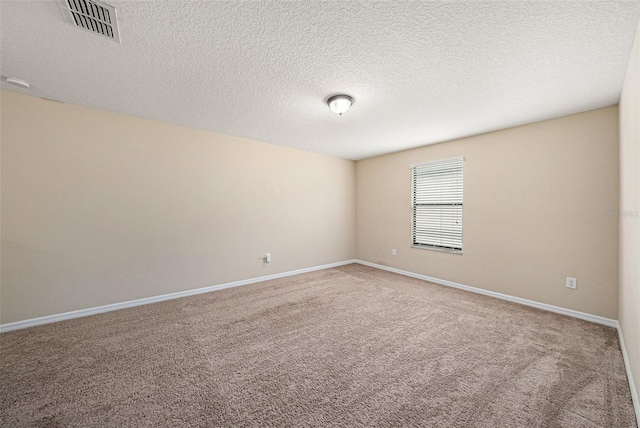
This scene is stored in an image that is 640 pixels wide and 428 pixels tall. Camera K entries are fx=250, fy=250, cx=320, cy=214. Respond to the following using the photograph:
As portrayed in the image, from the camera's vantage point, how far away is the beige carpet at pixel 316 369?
1460 millimetres

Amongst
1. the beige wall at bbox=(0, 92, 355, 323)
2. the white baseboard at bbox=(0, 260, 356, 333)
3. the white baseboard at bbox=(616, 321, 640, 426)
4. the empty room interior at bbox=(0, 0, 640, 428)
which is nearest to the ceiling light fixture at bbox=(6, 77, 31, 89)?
the empty room interior at bbox=(0, 0, 640, 428)

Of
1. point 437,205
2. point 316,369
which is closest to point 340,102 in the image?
point 316,369

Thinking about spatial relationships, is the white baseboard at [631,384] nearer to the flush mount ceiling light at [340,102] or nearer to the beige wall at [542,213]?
the beige wall at [542,213]

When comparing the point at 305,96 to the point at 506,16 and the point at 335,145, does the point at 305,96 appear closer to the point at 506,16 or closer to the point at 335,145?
the point at 506,16

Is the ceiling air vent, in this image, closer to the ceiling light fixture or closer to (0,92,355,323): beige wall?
the ceiling light fixture

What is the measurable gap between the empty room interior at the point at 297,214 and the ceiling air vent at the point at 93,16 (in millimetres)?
16

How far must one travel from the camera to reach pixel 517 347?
7.14ft

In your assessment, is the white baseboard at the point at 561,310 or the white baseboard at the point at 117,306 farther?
the white baseboard at the point at 117,306

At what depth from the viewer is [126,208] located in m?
3.07

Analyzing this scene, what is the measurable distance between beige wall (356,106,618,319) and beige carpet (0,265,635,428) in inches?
17.5

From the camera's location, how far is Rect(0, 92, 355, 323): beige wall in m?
2.55

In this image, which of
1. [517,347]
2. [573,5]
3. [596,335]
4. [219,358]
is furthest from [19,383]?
[596,335]

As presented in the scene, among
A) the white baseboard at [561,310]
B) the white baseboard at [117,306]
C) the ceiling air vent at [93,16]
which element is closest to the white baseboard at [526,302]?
the white baseboard at [561,310]

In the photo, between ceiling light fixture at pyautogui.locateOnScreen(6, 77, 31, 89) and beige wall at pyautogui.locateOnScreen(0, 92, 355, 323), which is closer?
ceiling light fixture at pyautogui.locateOnScreen(6, 77, 31, 89)
